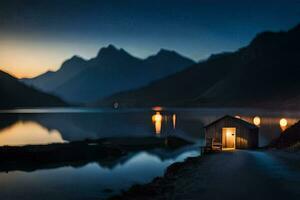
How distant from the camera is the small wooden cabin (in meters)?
44.2

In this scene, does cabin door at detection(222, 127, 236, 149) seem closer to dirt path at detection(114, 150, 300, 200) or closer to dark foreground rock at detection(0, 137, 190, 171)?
dark foreground rock at detection(0, 137, 190, 171)

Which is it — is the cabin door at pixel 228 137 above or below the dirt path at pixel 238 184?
above

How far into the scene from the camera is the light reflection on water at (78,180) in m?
30.8

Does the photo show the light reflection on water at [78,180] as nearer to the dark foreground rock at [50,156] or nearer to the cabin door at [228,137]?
the dark foreground rock at [50,156]

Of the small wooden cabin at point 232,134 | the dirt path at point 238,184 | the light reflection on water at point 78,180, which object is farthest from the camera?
the small wooden cabin at point 232,134

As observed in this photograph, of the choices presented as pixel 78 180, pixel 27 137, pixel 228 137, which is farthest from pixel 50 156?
pixel 27 137

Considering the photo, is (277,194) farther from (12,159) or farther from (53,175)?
(12,159)

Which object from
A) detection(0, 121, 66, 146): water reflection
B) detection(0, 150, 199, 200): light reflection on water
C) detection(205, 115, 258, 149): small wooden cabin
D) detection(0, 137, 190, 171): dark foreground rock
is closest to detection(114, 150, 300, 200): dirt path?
detection(0, 150, 199, 200): light reflection on water

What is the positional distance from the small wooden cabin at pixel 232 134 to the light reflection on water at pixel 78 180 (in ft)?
24.6

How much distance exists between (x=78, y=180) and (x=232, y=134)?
59.1 feet

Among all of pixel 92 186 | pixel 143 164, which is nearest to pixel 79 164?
pixel 143 164

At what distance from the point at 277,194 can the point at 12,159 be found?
38.6 m

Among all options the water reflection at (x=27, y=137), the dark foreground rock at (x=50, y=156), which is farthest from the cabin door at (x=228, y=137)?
the water reflection at (x=27, y=137)

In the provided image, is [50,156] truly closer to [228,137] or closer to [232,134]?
[228,137]
